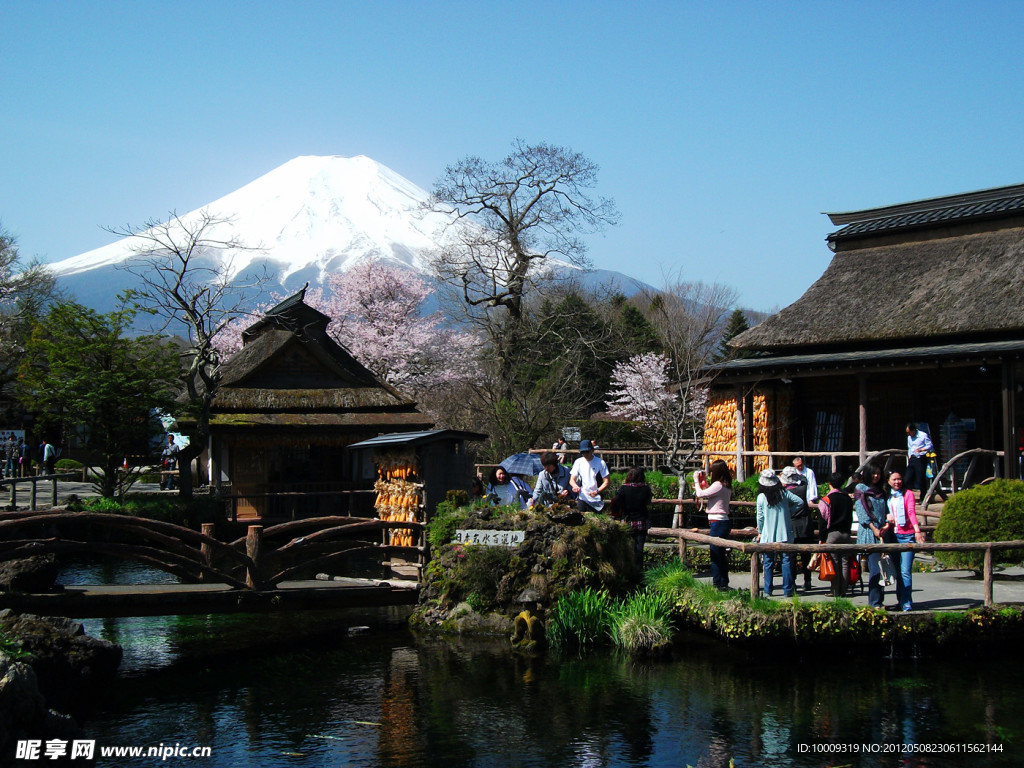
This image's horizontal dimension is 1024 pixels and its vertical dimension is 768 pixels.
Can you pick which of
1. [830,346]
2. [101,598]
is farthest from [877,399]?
[101,598]

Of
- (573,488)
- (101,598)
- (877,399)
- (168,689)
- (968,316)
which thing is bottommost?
(168,689)

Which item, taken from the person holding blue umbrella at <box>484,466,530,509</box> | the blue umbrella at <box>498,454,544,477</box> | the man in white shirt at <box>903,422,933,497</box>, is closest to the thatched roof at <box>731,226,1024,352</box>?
the man in white shirt at <box>903,422,933,497</box>

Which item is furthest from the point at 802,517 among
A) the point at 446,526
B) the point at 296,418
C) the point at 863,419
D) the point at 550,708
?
the point at 296,418

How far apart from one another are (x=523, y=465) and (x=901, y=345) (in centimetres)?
1070

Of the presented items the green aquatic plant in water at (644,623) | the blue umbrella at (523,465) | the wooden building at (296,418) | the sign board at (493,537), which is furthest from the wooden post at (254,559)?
the wooden building at (296,418)

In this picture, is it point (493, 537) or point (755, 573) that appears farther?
point (493, 537)

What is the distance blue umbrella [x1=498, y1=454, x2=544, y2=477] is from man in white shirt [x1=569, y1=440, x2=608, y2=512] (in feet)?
16.0

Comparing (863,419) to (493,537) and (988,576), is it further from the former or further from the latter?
Answer: (493,537)

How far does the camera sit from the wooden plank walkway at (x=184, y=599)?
43.2 ft

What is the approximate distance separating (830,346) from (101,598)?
62.3 ft

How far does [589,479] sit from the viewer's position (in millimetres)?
14117

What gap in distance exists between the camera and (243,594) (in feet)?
46.0

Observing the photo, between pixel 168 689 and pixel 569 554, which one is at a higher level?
pixel 569 554

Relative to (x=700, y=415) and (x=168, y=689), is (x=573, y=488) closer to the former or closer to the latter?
(x=168, y=689)
